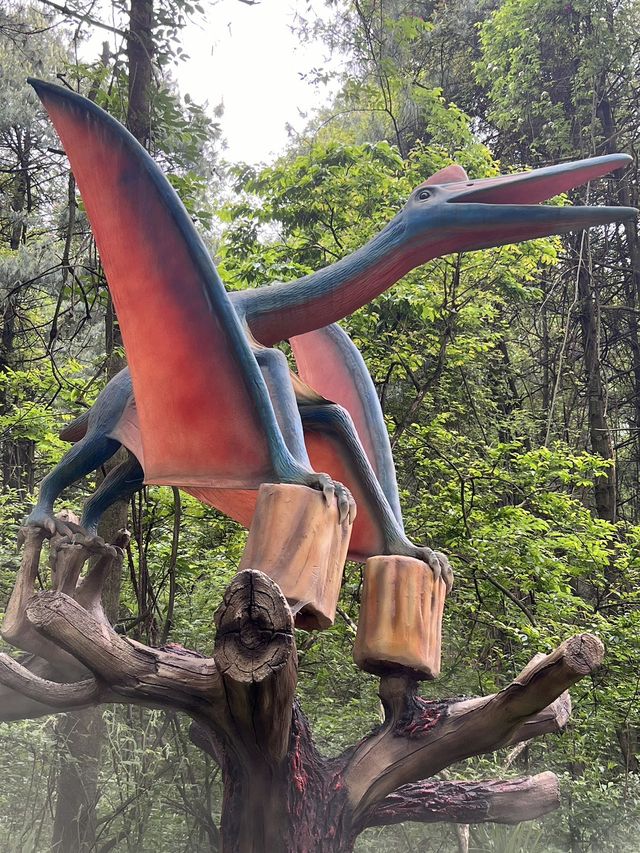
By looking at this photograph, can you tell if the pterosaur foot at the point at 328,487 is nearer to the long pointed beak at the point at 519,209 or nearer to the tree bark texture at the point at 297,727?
the tree bark texture at the point at 297,727

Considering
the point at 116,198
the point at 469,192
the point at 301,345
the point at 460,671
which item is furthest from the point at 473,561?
the point at 116,198

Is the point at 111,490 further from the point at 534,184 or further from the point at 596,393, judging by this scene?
the point at 596,393

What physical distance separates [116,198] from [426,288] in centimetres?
345

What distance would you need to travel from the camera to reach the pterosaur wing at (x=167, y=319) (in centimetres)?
186

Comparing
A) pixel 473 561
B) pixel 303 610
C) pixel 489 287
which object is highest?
pixel 489 287

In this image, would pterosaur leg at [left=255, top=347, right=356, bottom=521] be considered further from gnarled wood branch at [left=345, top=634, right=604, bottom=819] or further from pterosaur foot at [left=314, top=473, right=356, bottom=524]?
gnarled wood branch at [left=345, top=634, right=604, bottom=819]

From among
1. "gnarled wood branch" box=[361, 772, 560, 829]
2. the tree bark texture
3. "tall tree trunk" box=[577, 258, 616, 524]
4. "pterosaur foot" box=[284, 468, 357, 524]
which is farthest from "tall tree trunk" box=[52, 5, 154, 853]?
"tall tree trunk" box=[577, 258, 616, 524]

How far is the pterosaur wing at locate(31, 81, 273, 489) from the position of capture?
73.3 inches

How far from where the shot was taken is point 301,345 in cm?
256

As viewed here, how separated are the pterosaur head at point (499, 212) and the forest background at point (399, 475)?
205cm

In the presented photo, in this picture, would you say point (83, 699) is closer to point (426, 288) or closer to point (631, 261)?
point (426, 288)

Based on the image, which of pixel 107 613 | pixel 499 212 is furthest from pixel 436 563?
pixel 107 613

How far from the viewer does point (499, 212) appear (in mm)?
2000

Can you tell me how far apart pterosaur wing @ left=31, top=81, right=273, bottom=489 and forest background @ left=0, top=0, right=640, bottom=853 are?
1.96 meters
